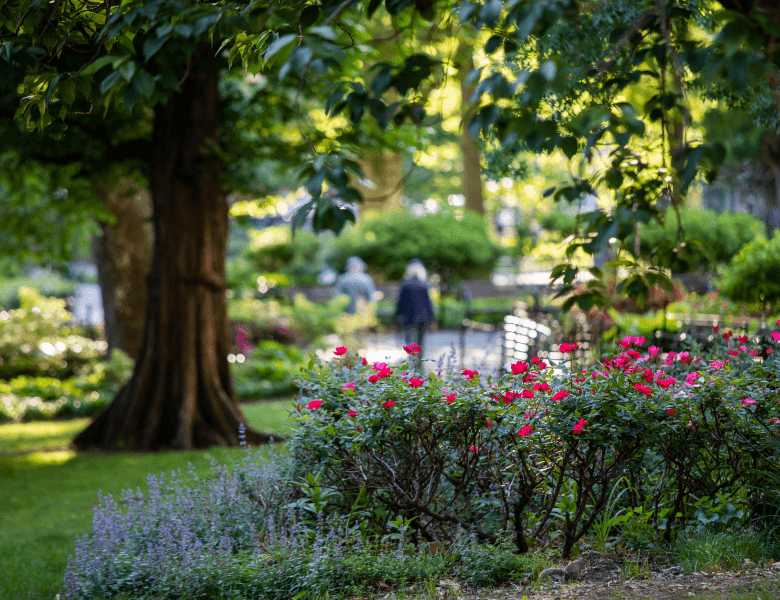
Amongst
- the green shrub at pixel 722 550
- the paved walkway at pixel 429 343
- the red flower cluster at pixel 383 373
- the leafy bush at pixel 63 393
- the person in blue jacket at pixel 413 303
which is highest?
the person in blue jacket at pixel 413 303

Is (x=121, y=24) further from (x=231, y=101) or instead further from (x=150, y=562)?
(x=231, y=101)

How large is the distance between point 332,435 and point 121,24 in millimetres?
2330

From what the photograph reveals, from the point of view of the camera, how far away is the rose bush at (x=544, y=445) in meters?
3.74

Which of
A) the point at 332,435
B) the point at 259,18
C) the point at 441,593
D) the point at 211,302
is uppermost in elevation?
the point at 259,18

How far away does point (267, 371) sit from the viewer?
13234mm

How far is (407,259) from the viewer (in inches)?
982

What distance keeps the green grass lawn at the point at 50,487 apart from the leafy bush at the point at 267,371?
1839mm

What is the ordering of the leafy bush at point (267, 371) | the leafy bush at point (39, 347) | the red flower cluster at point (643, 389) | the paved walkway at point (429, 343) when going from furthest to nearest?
the paved walkway at point (429, 343)
the leafy bush at point (39, 347)
the leafy bush at point (267, 371)
the red flower cluster at point (643, 389)

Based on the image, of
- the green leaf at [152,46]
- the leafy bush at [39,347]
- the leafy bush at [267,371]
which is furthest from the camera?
the leafy bush at [39,347]

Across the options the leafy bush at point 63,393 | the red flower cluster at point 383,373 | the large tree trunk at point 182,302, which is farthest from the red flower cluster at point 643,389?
the leafy bush at point 63,393

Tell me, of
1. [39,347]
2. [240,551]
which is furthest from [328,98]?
[39,347]

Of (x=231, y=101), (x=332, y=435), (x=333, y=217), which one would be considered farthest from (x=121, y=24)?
(x=231, y=101)

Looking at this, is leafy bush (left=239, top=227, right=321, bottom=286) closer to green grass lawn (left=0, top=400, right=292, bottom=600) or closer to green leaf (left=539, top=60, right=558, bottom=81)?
green grass lawn (left=0, top=400, right=292, bottom=600)

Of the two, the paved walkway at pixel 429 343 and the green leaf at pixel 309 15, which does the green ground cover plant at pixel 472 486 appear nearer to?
the green leaf at pixel 309 15
